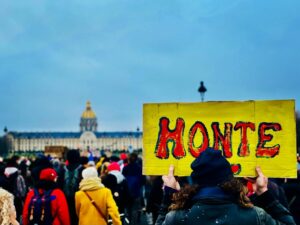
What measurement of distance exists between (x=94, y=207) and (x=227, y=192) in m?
4.81

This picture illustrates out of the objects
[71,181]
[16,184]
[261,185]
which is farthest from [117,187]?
[261,185]

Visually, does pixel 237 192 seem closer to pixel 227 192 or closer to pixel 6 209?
pixel 227 192

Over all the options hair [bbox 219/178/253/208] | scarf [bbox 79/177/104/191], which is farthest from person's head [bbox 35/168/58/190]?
hair [bbox 219/178/253/208]

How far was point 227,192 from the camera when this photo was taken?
378cm

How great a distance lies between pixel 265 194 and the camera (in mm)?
4250

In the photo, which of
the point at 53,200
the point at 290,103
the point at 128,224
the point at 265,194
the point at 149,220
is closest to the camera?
the point at 265,194

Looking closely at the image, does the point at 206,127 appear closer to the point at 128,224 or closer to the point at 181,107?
the point at 181,107

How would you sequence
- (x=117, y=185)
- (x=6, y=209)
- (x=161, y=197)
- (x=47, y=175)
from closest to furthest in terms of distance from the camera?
1. (x=6, y=209)
2. (x=47, y=175)
3. (x=161, y=197)
4. (x=117, y=185)

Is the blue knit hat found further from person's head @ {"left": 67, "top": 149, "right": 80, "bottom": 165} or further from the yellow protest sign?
person's head @ {"left": 67, "top": 149, "right": 80, "bottom": 165}

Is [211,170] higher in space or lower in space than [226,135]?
lower

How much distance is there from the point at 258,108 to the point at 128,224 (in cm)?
921

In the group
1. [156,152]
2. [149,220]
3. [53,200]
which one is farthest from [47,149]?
[156,152]

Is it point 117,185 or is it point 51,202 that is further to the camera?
point 117,185

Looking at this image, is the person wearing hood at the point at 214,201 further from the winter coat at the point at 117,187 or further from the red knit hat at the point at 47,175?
the winter coat at the point at 117,187
